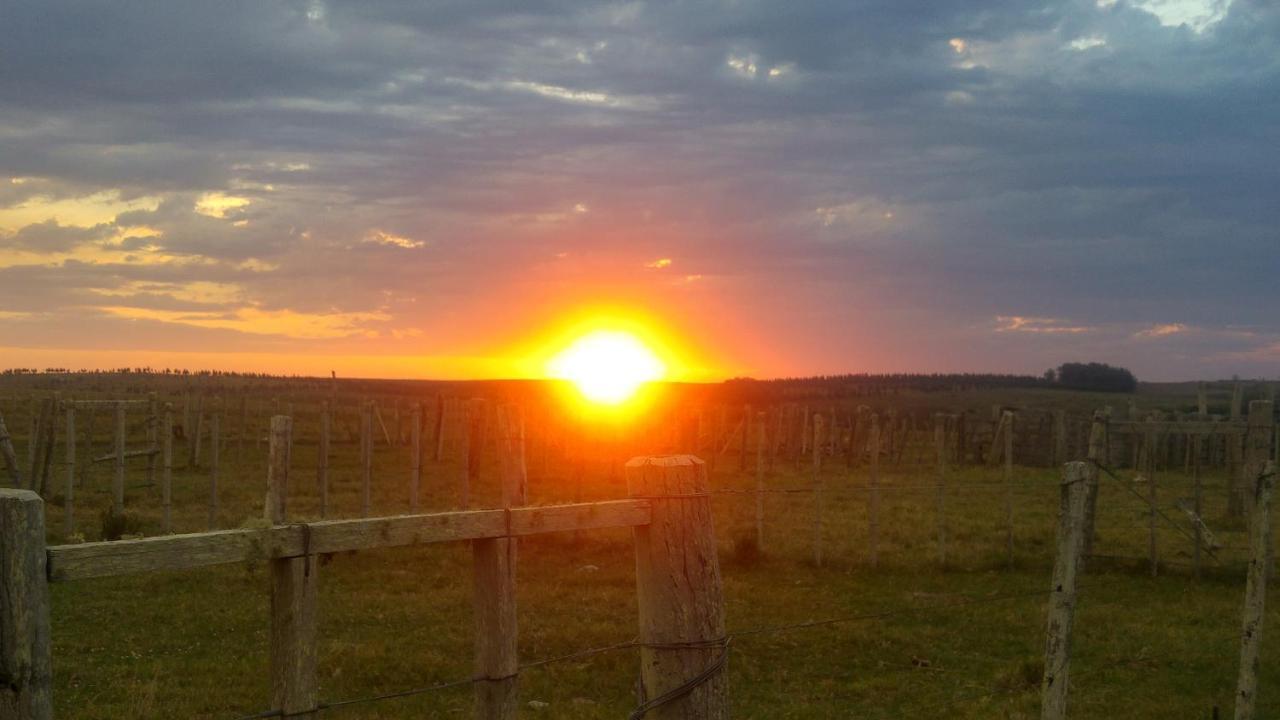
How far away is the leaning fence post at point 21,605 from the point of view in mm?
2523

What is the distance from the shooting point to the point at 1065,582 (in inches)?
203

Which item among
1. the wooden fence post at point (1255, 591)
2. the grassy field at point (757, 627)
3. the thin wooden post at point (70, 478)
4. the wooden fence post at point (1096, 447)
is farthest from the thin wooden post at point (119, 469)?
the wooden fence post at point (1255, 591)

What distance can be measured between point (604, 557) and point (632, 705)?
717 cm

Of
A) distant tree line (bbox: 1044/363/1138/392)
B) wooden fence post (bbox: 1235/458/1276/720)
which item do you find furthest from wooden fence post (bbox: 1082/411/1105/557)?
distant tree line (bbox: 1044/363/1138/392)

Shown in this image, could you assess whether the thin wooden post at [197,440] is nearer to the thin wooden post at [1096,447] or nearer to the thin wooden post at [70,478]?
the thin wooden post at [70,478]

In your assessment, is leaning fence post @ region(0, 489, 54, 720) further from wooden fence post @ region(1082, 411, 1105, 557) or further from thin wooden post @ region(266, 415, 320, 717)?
wooden fence post @ region(1082, 411, 1105, 557)

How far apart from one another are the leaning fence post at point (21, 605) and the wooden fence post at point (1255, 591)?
646cm

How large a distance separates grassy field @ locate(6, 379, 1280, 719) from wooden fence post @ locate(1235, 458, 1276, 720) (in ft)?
4.29

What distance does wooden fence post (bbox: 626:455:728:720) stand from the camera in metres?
3.80

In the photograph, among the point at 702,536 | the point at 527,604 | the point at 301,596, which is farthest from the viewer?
the point at 527,604

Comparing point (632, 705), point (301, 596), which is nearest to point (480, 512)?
point (301, 596)

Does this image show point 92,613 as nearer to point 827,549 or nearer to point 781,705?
point 781,705

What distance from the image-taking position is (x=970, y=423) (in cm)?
4475

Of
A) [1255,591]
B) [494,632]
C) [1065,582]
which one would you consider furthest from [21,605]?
[1255,591]
